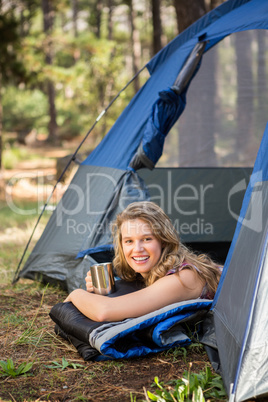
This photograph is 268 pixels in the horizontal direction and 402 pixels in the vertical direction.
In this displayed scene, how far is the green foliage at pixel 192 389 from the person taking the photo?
177cm

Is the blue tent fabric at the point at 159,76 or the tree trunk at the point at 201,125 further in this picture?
the tree trunk at the point at 201,125

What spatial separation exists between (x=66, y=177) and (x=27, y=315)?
5.10 m

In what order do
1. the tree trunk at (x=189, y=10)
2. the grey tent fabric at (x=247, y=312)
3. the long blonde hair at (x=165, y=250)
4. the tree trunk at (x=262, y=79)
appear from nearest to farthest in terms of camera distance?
1. the grey tent fabric at (x=247, y=312)
2. the long blonde hair at (x=165, y=250)
3. the tree trunk at (x=262, y=79)
4. the tree trunk at (x=189, y=10)

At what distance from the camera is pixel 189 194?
4.30 m

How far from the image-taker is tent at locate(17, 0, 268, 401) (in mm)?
1881

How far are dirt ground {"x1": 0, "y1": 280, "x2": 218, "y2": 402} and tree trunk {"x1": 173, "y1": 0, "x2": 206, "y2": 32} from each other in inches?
146

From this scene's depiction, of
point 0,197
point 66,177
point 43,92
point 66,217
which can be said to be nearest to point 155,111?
point 66,217

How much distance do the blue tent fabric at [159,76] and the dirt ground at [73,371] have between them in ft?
4.56

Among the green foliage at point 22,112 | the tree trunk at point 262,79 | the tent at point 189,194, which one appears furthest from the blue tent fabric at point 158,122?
the green foliage at point 22,112

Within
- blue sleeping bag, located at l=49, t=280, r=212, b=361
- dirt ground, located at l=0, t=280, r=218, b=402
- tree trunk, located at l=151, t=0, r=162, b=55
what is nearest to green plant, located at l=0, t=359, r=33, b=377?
dirt ground, located at l=0, t=280, r=218, b=402

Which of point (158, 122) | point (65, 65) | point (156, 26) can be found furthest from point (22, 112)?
point (158, 122)

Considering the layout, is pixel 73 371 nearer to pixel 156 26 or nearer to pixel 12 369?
pixel 12 369

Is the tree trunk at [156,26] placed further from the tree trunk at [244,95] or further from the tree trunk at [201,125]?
the tree trunk at [201,125]

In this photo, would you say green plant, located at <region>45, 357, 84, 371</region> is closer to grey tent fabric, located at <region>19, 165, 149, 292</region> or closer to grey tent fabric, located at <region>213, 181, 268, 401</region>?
grey tent fabric, located at <region>213, 181, 268, 401</region>
